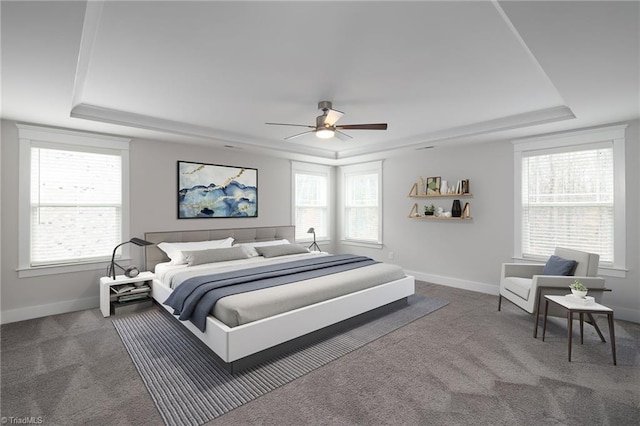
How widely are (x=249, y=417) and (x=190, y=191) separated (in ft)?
12.3

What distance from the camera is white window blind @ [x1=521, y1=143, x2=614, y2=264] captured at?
386 cm

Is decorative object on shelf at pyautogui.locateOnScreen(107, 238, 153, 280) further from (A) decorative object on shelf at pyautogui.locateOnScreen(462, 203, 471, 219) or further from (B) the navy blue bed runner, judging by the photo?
(A) decorative object on shelf at pyautogui.locateOnScreen(462, 203, 471, 219)

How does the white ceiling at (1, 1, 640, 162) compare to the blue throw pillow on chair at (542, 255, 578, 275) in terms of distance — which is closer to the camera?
the white ceiling at (1, 1, 640, 162)

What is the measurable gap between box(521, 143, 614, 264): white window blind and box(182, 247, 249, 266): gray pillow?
4.18 m

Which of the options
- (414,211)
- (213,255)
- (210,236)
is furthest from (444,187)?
(210,236)

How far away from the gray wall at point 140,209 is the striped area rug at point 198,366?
37.4 inches

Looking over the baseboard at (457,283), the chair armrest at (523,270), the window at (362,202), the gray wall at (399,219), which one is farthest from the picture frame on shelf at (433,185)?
the chair armrest at (523,270)

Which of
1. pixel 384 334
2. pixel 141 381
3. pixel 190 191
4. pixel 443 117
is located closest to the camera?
pixel 141 381

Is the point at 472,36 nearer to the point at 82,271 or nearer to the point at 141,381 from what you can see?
the point at 141,381

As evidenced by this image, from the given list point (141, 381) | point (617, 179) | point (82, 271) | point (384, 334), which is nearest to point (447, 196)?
point (617, 179)

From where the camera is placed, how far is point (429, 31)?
82.6 inches

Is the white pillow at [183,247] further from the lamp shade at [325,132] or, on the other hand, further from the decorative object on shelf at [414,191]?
the decorative object on shelf at [414,191]

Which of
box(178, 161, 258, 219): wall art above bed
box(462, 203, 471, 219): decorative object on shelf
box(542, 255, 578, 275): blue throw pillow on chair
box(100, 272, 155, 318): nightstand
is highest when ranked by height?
box(178, 161, 258, 219): wall art above bed

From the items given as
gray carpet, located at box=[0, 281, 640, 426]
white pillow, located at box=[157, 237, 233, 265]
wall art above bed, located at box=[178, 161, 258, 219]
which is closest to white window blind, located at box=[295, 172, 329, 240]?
wall art above bed, located at box=[178, 161, 258, 219]
